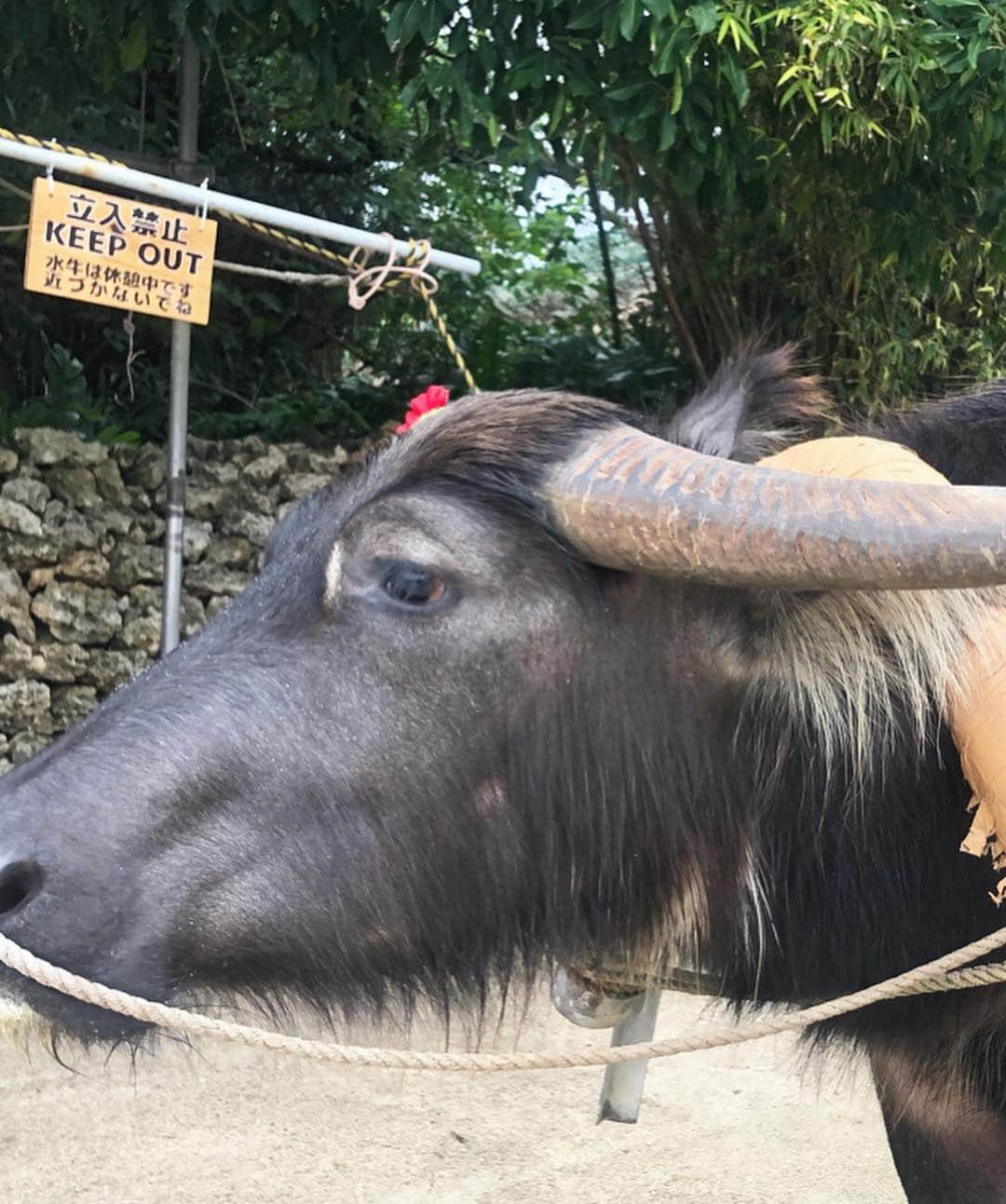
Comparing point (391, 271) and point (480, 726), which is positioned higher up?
point (391, 271)

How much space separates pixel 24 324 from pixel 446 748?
4.89 m

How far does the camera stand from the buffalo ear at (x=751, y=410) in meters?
1.79

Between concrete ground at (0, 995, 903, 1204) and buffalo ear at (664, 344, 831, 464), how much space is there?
1.63 meters

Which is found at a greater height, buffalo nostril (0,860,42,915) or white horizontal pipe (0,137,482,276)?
white horizontal pipe (0,137,482,276)

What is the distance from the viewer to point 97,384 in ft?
19.9

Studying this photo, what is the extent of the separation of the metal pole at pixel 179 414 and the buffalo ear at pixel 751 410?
2.58 meters

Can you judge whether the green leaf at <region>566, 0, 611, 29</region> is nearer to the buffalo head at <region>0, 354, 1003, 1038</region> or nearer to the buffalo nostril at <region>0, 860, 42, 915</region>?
the buffalo head at <region>0, 354, 1003, 1038</region>

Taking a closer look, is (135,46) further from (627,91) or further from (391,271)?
(391,271)

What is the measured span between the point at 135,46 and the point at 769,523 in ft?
11.7

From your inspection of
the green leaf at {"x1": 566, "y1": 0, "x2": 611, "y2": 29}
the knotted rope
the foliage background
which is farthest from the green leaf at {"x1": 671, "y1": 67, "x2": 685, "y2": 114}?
the knotted rope

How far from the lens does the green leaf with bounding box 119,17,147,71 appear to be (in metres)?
4.16

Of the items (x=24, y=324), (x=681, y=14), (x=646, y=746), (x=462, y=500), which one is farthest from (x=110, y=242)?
(x=24, y=324)

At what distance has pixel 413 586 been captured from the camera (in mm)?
1537

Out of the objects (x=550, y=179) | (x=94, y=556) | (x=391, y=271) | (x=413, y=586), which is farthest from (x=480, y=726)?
(x=550, y=179)
